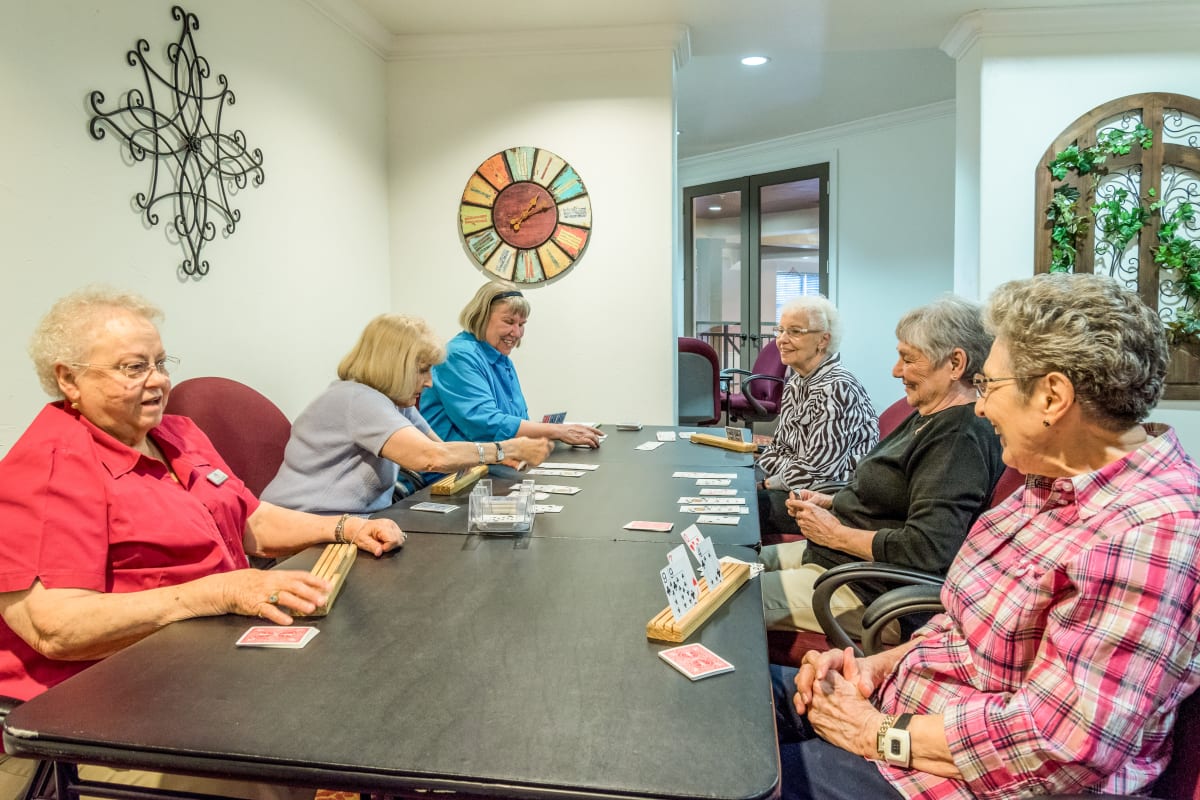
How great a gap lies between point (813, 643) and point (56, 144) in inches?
97.8

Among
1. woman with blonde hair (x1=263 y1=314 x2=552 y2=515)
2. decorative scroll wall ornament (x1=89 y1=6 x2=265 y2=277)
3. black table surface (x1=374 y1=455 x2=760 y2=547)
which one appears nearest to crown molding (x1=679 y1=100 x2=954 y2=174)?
black table surface (x1=374 y1=455 x2=760 y2=547)

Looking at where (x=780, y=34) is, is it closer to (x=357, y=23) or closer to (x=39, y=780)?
(x=357, y=23)

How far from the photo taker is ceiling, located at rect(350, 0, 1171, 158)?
3902 mm

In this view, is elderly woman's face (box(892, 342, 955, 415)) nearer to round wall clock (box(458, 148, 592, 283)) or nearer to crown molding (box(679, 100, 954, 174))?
round wall clock (box(458, 148, 592, 283))

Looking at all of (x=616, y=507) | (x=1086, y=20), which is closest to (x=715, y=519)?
(x=616, y=507)

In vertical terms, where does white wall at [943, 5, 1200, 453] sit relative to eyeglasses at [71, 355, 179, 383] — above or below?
above

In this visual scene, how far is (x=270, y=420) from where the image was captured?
9.58 ft

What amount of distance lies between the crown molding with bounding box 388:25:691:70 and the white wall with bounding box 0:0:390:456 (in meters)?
0.26

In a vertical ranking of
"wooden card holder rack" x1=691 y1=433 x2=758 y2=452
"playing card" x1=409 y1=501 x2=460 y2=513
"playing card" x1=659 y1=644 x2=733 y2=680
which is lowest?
"playing card" x1=659 y1=644 x2=733 y2=680

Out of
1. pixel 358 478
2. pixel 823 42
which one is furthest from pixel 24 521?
pixel 823 42

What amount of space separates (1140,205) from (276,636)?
4289 millimetres

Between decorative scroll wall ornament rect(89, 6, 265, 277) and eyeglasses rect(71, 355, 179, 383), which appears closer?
eyeglasses rect(71, 355, 179, 383)

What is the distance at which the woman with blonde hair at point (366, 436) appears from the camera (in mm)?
2328

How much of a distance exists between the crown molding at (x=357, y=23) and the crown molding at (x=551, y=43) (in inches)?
3.7
